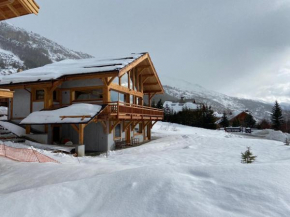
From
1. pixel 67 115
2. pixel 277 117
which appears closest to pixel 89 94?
pixel 67 115

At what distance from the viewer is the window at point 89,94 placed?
16828mm

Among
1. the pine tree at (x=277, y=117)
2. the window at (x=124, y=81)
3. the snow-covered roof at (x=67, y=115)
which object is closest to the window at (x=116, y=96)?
the window at (x=124, y=81)

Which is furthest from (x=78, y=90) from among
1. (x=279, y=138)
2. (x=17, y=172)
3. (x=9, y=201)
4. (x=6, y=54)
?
(x=6, y=54)

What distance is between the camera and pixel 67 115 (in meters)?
14.4

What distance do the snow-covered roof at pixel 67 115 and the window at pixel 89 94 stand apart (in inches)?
77.8

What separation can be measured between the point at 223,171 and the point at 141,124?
1945cm

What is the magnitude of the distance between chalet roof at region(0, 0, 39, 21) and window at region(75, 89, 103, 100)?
351 inches

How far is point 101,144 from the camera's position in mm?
16438

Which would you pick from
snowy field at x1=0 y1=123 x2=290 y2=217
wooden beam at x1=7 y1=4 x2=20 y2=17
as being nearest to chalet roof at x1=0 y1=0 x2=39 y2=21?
wooden beam at x1=7 y1=4 x2=20 y2=17

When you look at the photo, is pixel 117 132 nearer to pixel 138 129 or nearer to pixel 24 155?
pixel 138 129

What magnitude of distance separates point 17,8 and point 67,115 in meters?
7.64

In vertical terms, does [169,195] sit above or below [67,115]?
below

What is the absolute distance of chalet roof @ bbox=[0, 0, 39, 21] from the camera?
7.51 m

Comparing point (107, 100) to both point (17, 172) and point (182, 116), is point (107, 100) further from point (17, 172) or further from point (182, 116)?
point (182, 116)
